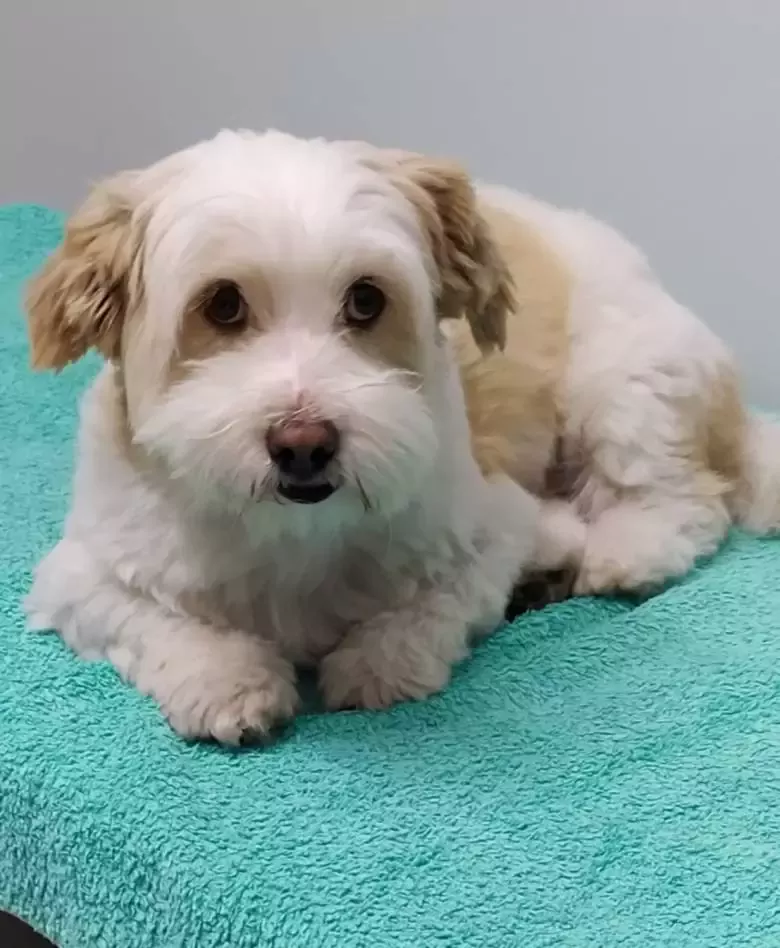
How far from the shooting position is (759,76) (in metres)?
1.97

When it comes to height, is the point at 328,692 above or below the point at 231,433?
below

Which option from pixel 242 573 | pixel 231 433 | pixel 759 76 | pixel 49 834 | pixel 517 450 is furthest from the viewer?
pixel 759 76

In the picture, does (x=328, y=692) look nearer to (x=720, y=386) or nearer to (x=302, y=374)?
(x=302, y=374)

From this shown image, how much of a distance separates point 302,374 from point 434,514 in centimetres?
31

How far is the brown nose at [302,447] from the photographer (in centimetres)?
113

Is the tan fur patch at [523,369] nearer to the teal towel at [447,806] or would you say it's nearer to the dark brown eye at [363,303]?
the teal towel at [447,806]

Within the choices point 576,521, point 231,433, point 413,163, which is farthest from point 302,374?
point 576,521

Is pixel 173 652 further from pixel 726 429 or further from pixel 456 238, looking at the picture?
pixel 726 429

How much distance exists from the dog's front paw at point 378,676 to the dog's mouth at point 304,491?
0.27m

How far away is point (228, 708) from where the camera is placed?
1306 mm

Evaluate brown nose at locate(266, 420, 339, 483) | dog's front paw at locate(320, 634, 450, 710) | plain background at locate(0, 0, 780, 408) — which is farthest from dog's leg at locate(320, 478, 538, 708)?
plain background at locate(0, 0, 780, 408)

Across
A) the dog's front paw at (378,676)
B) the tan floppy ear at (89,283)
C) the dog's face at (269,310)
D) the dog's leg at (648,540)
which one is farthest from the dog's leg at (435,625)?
the tan floppy ear at (89,283)

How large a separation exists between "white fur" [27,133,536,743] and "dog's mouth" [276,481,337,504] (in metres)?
0.02

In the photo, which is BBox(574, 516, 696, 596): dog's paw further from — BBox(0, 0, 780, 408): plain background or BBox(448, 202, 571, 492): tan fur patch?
BBox(0, 0, 780, 408): plain background
